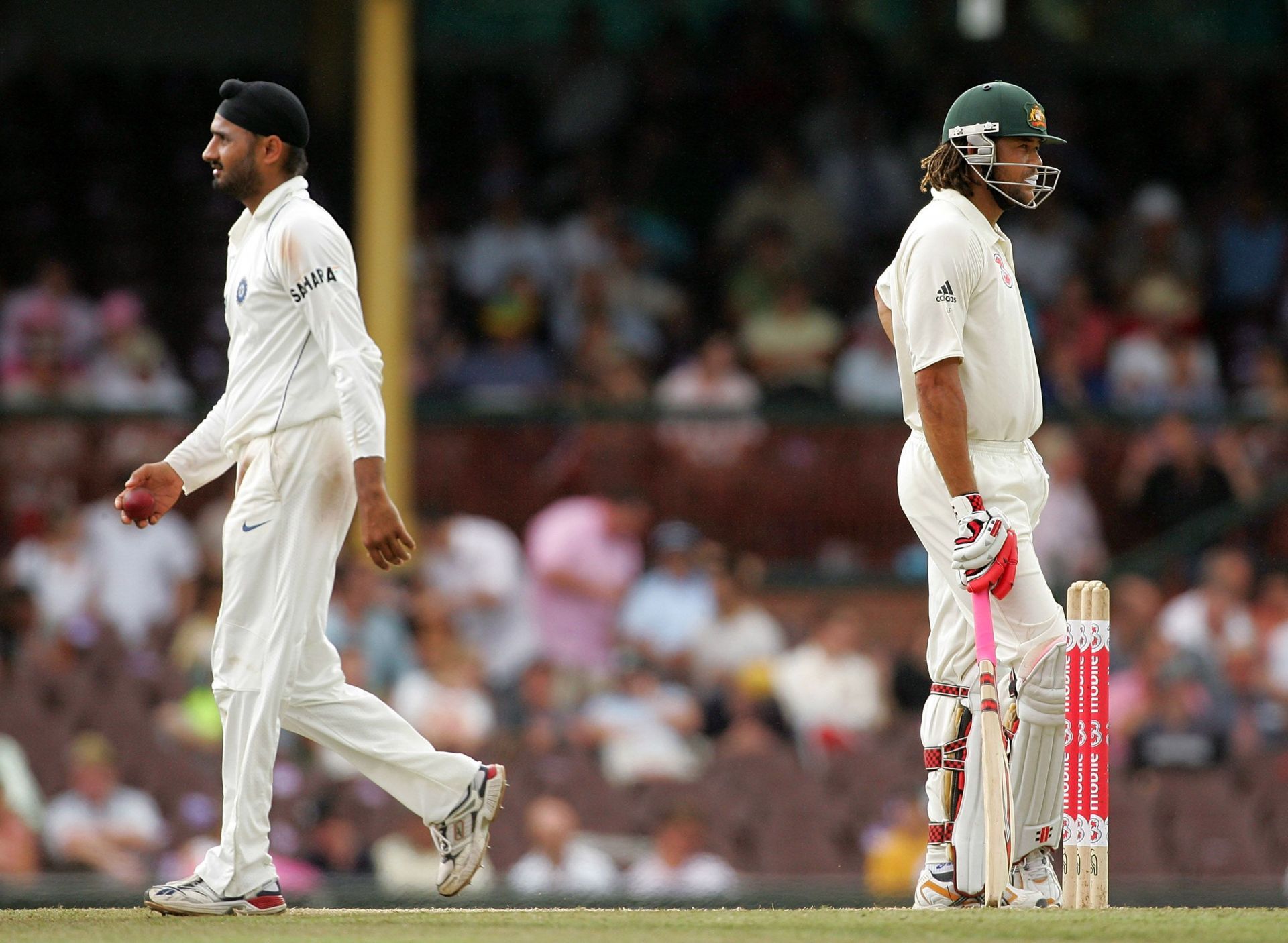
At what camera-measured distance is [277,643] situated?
5.52 metres

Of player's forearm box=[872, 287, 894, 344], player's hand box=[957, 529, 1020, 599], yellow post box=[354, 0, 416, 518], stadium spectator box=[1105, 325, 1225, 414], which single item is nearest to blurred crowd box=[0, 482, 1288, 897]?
yellow post box=[354, 0, 416, 518]

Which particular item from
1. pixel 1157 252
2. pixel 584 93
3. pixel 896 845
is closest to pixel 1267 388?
pixel 1157 252

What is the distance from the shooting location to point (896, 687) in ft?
37.3

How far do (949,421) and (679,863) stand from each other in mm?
4706

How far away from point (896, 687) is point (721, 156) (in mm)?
5412

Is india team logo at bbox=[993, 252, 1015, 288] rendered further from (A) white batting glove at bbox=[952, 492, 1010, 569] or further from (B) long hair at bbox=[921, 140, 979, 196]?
(A) white batting glove at bbox=[952, 492, 1010, 569]

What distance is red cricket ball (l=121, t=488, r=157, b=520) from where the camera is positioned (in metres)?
5.82

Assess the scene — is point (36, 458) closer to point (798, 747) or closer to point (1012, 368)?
point (798, 747)

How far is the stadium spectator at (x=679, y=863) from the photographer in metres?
9.72

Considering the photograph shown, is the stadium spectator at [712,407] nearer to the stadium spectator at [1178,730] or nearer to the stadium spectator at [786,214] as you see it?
the stadium spectator at [786,214]

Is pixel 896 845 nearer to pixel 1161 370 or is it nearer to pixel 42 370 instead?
pixel 1161 370

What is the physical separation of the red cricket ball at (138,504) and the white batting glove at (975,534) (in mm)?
2208

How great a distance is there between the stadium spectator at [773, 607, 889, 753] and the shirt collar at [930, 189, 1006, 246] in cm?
545

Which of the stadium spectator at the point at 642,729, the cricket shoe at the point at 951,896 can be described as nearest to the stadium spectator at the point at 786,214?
the stadium spectator at the point at 642,729
